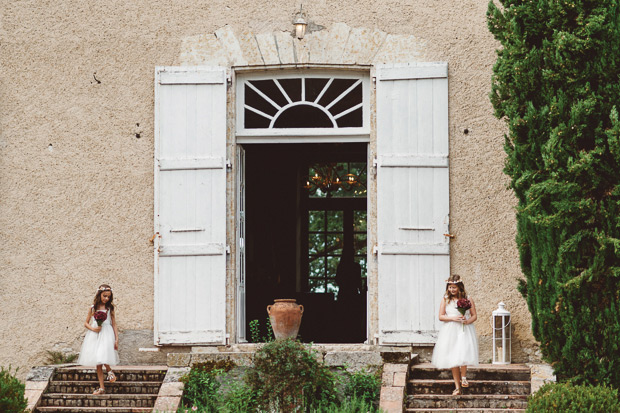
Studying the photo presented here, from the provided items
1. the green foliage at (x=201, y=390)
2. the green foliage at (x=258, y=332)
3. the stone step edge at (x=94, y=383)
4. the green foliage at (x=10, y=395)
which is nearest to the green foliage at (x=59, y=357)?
the stone step edge at (x=94, y=383)

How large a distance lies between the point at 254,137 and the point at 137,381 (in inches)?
97.6

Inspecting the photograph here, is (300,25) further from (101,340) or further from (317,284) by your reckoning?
(317,284)

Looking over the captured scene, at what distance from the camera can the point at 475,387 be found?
9008 mm

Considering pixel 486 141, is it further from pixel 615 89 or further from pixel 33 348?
A: pixel 33 348

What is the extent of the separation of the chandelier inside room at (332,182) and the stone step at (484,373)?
18.4ft

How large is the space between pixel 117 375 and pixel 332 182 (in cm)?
610

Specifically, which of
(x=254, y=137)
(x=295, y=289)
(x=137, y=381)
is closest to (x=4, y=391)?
(x=137, y=381)

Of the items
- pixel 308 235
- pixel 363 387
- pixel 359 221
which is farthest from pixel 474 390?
pixel 359 221

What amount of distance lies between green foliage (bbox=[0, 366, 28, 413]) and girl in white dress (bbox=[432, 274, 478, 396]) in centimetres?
332

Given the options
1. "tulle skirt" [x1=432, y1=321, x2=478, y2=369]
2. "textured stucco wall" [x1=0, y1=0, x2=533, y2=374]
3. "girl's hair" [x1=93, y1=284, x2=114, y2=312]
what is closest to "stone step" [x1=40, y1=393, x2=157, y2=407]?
"girl's hair" [x1=93, y1=284, x2=114, y2=312]

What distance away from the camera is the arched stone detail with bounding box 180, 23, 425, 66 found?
9969 millimetres

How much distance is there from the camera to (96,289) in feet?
33.1

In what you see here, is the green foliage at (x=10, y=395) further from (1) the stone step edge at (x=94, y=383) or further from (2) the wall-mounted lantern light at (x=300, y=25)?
(2) the wall-mounted lantern light at (x=300, y=25)

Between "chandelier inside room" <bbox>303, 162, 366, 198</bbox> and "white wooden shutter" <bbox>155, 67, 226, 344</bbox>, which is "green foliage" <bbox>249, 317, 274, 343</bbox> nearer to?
"white wooden shutter" <bbox>155, 67, 226, 344</bbox>
